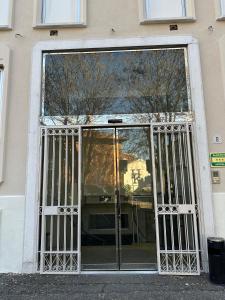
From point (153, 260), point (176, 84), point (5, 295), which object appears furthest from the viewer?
point (176, 84)

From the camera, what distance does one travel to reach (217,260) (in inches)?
217

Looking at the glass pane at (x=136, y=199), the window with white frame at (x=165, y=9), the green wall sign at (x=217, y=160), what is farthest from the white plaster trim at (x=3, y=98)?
the green wall sign at (x=217, y=160)

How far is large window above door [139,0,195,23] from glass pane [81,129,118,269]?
2.97m

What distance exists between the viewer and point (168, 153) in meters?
6.48

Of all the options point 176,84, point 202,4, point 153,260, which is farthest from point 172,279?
point 202,4

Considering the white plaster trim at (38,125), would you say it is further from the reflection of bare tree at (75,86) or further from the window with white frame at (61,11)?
the window with white frame at (61,11)

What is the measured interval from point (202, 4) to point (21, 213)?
6054 mm

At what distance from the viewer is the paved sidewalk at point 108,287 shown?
4973mm

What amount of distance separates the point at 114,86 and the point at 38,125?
1880mm

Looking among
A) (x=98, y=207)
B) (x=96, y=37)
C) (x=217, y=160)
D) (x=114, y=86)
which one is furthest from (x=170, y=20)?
(x=98, y=207)

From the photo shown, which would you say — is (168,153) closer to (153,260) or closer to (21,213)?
(153,260)

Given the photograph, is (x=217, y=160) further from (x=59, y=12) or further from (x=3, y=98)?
(x=59, y=12)

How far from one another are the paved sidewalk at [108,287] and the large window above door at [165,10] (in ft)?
17.8

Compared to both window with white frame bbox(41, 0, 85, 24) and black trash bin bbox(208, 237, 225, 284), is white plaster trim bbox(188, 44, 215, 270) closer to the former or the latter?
black trash bin bbox(208, 237, 225, 284)
